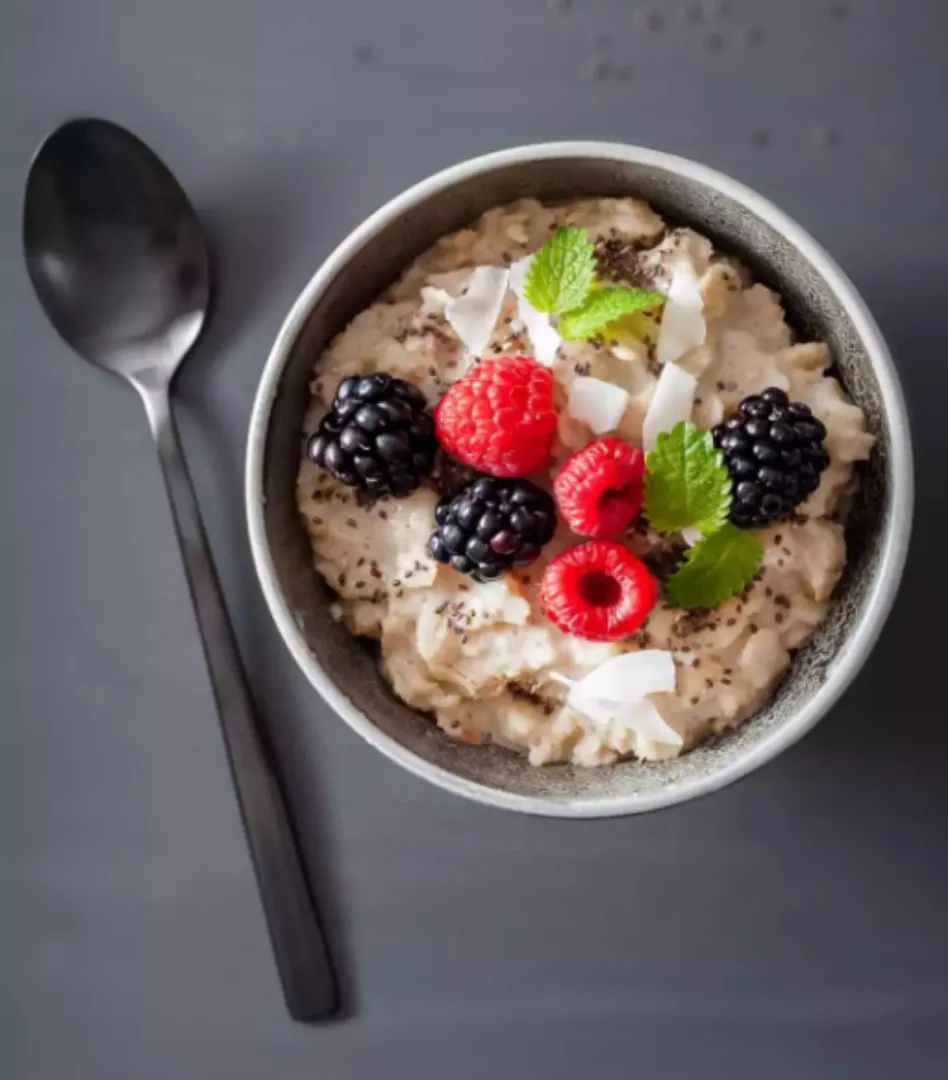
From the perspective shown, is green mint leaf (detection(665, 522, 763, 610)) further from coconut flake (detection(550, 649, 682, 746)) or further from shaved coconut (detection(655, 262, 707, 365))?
shaved coconut (detection(655, 262, 707, 365))

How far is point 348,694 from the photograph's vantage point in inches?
48.6

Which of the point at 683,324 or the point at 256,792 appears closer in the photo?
the point at 683,324

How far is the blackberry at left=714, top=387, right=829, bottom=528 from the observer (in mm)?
1145

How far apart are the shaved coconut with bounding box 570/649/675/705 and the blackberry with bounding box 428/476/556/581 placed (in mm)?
136

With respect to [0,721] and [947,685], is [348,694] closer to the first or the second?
[0,721]

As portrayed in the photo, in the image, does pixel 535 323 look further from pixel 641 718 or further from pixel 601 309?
pixel 641 718

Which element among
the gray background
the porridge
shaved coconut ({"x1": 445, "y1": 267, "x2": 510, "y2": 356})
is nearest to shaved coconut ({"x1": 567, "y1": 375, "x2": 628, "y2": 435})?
the porridge

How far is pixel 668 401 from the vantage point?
1209mm

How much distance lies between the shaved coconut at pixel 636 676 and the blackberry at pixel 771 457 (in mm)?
159

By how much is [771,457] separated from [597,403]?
0.58ft

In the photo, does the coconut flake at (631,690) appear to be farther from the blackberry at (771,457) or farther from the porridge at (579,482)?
the blackberry at (771,457)

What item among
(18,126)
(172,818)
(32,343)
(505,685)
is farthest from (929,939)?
(18,126)

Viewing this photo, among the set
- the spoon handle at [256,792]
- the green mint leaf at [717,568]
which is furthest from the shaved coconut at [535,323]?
the spoon handle at [256,792]

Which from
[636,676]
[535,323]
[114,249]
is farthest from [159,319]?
[636,676]
